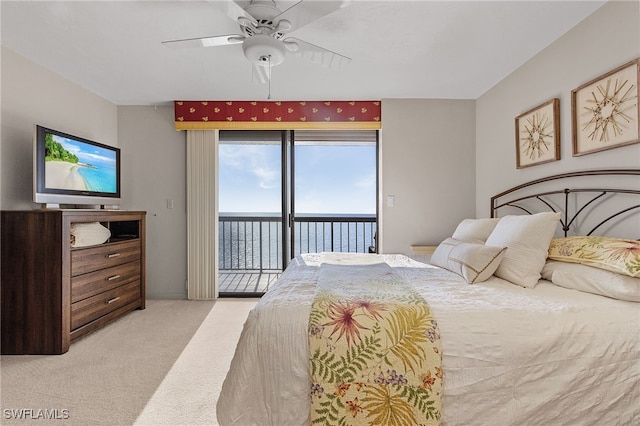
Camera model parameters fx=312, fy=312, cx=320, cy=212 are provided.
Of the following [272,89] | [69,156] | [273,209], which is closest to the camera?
[69,156]

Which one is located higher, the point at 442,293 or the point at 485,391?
the point at 442,293

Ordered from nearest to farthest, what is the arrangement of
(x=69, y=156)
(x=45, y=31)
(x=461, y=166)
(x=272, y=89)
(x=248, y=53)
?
(x=248, y=53) < (x=45, y=31) < (x=69, y=156) < (x=272, y=89) < (x=461, y=166)

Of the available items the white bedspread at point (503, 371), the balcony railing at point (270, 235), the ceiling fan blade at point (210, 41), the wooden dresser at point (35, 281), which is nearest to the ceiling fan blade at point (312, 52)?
the ceiling fan blade at point (210, 41)

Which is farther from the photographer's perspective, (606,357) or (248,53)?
(248,53)

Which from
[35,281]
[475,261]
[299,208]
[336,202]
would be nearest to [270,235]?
[299,208]

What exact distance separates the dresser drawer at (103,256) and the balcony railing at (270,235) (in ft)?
5.69

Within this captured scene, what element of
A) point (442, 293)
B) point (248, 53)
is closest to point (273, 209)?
point (248, 53)

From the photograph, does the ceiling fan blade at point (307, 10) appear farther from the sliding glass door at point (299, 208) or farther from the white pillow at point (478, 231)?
the sliding glass door at point (299, 208)

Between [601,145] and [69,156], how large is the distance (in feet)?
13.3

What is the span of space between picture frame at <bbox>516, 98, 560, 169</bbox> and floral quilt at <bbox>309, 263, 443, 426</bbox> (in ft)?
6.41

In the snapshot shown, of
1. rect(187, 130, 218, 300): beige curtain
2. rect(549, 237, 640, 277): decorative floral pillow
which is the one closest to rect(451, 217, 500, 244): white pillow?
rect(549, 237, 640, 277): decorative floral pillow

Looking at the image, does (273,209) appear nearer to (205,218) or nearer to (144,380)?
(205,218)

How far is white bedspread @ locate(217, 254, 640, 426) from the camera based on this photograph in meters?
1.15

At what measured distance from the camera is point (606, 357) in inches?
46.3
